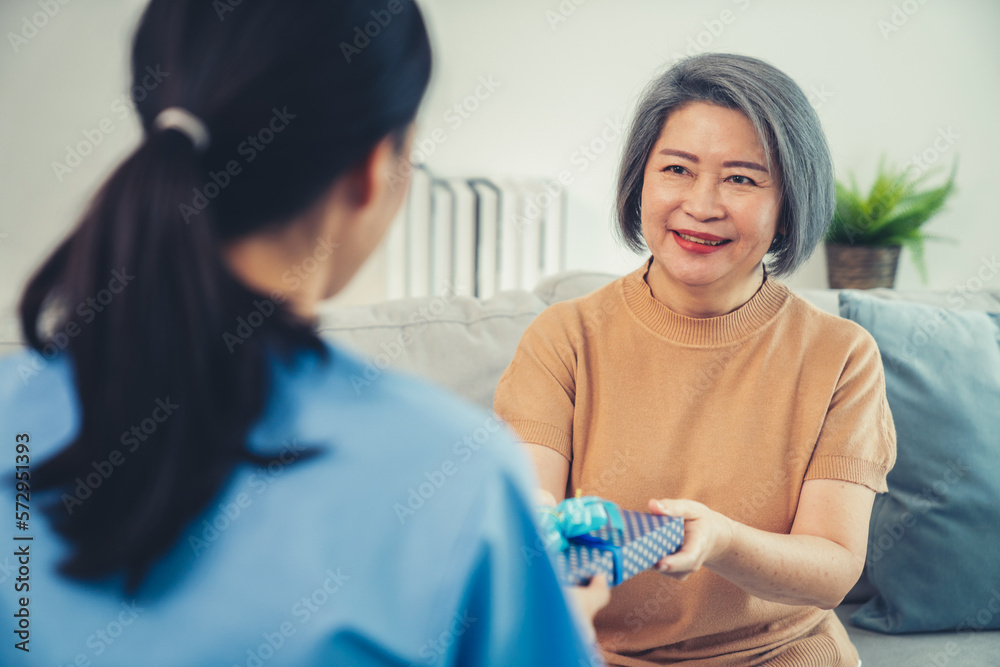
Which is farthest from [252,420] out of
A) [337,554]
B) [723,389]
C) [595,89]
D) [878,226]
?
[878,226]

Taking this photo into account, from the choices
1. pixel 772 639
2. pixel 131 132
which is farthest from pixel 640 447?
pixel 131 132

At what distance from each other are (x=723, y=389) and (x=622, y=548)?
44 cm

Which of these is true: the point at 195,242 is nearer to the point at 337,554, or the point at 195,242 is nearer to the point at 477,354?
the point at 337,554

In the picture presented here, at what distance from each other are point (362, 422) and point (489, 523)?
0.31 feet

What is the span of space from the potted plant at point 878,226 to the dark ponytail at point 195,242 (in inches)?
111

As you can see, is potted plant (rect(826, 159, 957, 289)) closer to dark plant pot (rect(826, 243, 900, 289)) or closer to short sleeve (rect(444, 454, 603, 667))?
dark plant pot (rect(826, 243, 900, 289))

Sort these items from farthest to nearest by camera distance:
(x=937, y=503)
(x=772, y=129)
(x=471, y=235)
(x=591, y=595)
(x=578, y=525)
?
1. (x=471, y=235)
2. (x=937, y=503)
3. (x=772, y=129)
4. (x=578, y=525)
5. (x=591, y=595)

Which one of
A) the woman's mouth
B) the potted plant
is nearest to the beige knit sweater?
the woman's mouth

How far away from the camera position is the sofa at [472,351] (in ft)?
4.53

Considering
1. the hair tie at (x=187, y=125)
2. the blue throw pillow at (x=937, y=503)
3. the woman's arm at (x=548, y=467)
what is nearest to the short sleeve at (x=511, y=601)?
the hair tie at (x=187, y=125)

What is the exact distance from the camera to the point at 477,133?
3.00 m

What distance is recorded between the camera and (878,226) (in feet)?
9.64

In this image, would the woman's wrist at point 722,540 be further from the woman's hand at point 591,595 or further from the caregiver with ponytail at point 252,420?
the caregiver with ponytail at point 252,420

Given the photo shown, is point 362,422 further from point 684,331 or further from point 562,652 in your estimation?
point 684,331
